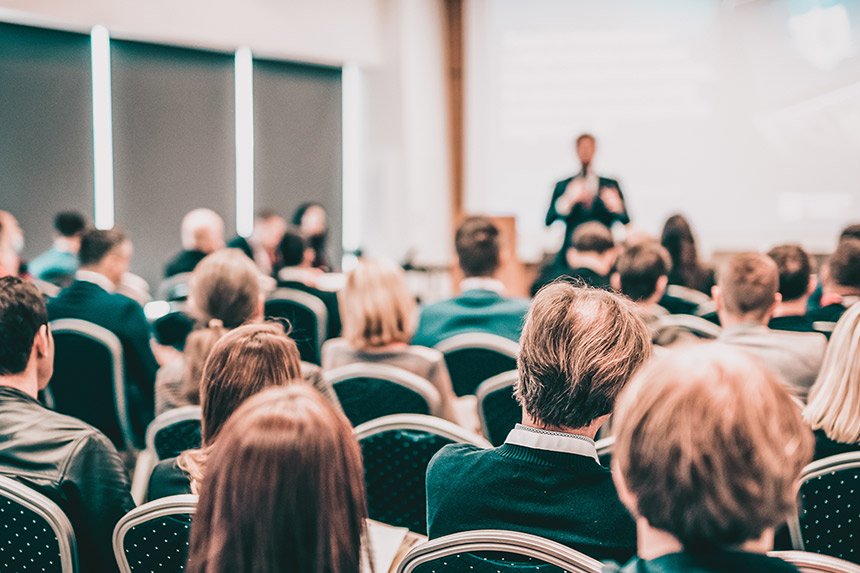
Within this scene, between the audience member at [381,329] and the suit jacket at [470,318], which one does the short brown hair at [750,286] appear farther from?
the audience member at [381,329]

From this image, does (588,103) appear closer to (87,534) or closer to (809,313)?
(809,313)

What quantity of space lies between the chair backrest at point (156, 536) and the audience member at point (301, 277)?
3593mm

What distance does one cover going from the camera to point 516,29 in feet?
28.6

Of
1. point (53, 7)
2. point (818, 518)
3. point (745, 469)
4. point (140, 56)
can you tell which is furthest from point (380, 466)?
point (140, 56)

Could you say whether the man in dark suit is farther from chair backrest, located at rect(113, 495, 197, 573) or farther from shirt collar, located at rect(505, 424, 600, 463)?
chair backrest, located at rect(113, 495, 197, 573)

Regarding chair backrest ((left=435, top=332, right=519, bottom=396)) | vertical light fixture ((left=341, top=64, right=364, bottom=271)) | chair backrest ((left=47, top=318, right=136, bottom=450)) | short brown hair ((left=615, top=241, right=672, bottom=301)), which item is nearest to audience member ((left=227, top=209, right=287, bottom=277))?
vertical light fixture ((left=341, top=64, right=364, bottom=271))

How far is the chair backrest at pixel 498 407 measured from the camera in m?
2.67

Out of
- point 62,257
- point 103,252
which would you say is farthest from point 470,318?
A: point 62,257

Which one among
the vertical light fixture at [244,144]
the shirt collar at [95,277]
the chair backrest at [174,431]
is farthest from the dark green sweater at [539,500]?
the vertical light fixture at [244,144]

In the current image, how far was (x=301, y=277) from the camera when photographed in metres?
5.34

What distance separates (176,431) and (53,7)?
198 inches

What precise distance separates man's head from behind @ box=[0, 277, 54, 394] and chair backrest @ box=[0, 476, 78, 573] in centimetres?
50

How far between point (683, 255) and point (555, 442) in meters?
4.39

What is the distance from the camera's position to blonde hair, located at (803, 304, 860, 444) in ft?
7.17
